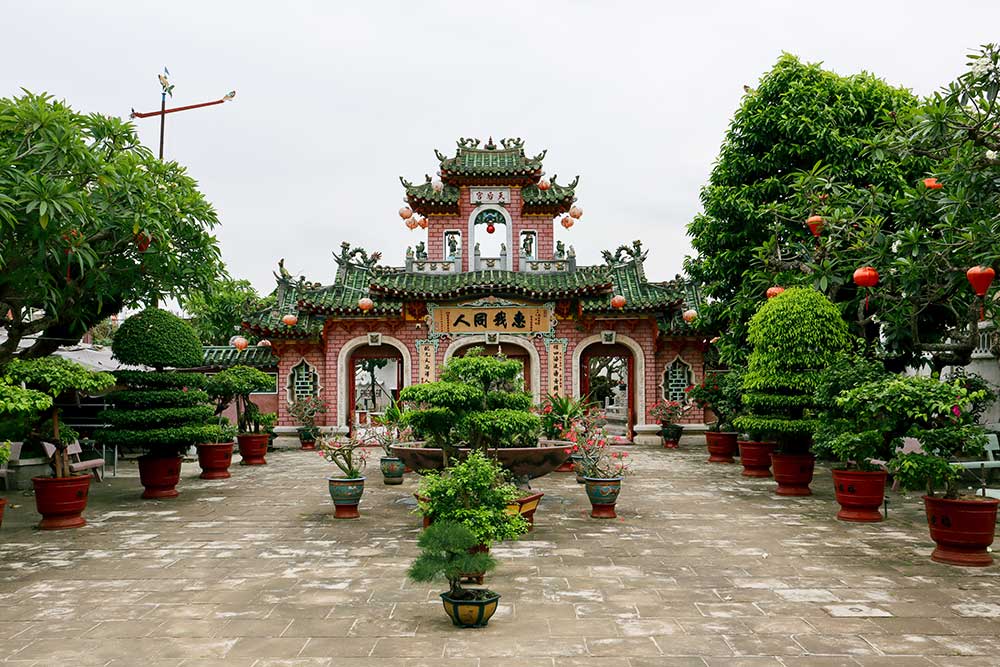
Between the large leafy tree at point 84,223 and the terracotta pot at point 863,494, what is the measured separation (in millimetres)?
8338

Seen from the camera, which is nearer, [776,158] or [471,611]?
[471,611]

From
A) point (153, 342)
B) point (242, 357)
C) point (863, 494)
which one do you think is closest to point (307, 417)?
point (242, 357)

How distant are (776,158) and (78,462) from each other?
41.1ft

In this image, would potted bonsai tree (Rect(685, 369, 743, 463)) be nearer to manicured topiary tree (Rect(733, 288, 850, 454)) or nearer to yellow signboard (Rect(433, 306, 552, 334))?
manicured topiary tree (Rect(733, 288, 850, 454))

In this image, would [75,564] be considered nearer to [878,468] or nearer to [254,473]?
[254,473]

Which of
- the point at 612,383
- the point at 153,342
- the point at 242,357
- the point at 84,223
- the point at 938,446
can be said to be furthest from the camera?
the point at 612,383

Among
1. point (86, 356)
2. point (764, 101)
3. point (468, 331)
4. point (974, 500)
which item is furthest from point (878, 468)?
point (86, 356)

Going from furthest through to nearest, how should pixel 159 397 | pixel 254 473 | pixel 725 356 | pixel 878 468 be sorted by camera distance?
pixel 725 356, pixel 254 473, pixel 159 397, pixel 878 468

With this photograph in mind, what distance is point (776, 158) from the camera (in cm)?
1345

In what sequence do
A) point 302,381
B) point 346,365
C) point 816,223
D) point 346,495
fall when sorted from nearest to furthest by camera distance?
1. point 346,495
2. point 816,223
3. point 302,381
4. point 346,365

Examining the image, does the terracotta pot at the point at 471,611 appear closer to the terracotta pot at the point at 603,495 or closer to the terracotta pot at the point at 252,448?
the terracotta pot at the point at 603,495

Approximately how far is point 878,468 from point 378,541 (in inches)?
224

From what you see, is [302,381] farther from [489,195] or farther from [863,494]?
[863,494]

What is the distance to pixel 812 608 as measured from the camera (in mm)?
5059
